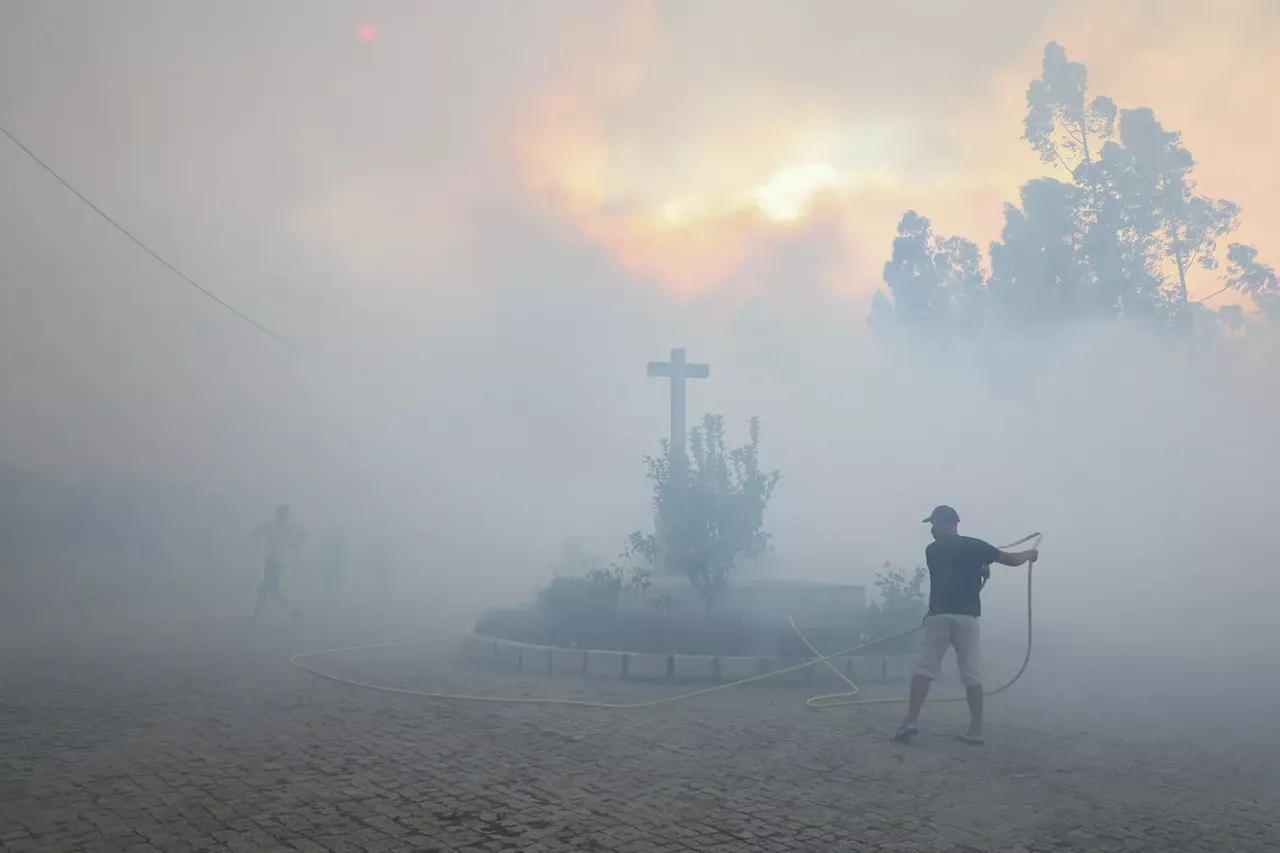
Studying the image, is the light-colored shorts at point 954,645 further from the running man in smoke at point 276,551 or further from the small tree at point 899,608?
the running man in smoke at point 276,551

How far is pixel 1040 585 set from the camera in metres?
23.3

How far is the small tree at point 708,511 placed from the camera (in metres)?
13.7

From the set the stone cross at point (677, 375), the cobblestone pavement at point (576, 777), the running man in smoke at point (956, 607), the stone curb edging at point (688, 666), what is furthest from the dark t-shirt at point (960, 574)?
the stone cross at point (677, 375)

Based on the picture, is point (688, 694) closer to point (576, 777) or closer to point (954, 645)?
point (954, 645)

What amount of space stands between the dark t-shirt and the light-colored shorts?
0.08 meters

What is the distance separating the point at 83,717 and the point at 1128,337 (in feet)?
96.2

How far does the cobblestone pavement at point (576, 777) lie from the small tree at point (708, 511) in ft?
13.8

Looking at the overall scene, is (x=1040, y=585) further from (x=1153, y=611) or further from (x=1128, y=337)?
(x=1128, y=337)

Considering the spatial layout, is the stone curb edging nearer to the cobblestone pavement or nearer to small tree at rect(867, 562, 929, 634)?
the cobblestone pavement

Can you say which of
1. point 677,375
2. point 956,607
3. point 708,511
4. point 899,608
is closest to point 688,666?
point 708,511

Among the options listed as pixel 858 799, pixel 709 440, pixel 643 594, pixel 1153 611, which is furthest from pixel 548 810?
pixel 1153 611

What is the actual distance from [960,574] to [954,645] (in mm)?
Answer: 639

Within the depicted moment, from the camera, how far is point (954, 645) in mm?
8203

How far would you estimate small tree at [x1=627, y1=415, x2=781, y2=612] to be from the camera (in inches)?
539
